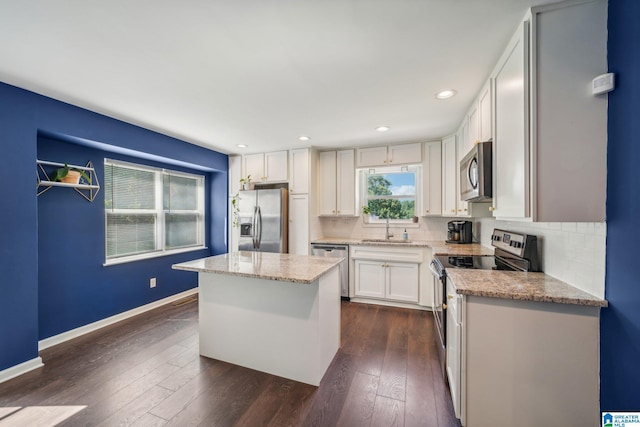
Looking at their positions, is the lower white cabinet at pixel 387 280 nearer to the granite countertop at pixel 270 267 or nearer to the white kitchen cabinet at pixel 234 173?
the granite countertop at pixel 270 267

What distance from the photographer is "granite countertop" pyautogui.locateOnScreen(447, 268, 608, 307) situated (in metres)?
1.27

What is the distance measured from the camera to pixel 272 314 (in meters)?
2.05

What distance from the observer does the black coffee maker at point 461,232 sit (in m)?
3.38

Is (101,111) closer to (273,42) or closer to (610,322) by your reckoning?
(273,42)

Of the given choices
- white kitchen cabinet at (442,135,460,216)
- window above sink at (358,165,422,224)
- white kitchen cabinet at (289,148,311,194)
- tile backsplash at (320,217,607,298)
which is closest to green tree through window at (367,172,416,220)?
window above sink at (358,165,422,224)

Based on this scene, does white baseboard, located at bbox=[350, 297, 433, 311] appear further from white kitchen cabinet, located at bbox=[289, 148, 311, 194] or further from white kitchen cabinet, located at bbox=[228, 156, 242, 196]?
white kitchen cabinet, located at bbox=[228, 156, 242, 196]

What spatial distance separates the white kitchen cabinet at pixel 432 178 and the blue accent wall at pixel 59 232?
3.37 meters

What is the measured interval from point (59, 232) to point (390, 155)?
4.12 m

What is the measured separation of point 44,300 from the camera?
99.0 inches

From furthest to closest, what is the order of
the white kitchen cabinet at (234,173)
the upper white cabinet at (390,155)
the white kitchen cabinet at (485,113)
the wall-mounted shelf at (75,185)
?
the white kitchen cabinet at (234,173), the upper white cabinet at (390,155), the wall-mounted shelf at (75,185), the white kitchen cabinet at (485,113)

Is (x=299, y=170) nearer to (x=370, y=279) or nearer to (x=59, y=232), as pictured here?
(x=370, y=279)

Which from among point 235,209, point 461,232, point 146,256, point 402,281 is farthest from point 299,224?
point 461,232

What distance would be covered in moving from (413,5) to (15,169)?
3.16 meters

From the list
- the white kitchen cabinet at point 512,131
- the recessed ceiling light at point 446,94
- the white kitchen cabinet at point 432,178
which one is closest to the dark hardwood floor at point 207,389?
the white kitchen cabinet at point 512,131
